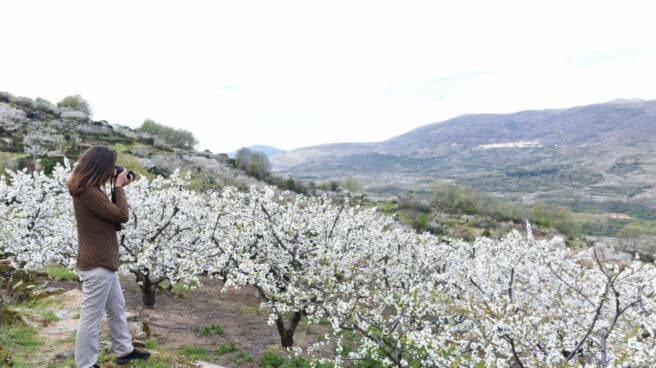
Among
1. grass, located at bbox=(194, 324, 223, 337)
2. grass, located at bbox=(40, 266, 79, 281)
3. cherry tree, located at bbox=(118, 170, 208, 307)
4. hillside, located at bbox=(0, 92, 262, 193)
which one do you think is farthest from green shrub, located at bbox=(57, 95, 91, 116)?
grass, located at bbox=(194, 324, 223, 337)

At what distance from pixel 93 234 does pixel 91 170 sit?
37.6 inches

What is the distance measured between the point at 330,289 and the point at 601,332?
6.49 meters

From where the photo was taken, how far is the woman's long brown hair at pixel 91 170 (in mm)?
5430

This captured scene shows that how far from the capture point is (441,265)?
64.3 feet

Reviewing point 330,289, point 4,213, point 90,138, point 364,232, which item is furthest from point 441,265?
point 90,138

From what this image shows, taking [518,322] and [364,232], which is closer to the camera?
[518,322]

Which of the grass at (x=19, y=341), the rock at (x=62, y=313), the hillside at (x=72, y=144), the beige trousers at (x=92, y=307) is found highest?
the hillside at (x=72, y=144)

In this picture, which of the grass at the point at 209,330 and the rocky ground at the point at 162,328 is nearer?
the rocky ground at the point at 162,328

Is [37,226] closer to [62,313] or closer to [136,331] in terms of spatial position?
[62,313]

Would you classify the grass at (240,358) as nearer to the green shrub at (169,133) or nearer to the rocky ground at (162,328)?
the rocky ground at (162,328)

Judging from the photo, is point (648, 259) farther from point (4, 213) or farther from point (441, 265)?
point (4, 213)

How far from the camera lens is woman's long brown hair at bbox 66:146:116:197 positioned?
5.43 m

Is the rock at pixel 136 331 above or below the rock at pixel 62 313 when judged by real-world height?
above

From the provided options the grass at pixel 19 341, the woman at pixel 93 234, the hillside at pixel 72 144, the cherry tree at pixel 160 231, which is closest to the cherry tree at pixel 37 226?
the cherry tree at pixel 160 231
